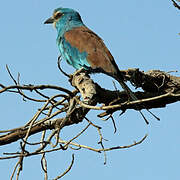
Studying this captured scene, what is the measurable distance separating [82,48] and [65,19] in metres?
1.07

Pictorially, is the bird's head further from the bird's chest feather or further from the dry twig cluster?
the dry twig cluster

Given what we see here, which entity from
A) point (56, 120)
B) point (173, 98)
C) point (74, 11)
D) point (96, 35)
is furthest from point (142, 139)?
point (74, 11)

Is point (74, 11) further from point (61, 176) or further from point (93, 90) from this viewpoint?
point (61, 176)

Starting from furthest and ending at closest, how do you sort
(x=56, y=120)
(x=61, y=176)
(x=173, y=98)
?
1. (x=173, y=98)
2. (x=56, y=120)
3. (x=61, y=176)

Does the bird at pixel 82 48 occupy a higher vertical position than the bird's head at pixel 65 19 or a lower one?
lower

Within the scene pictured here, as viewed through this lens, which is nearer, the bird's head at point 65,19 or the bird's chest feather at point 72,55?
the bird's chest feather at point 72,55

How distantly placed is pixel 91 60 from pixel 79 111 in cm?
137

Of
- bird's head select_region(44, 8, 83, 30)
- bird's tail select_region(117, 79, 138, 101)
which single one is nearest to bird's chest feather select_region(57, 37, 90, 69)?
bird's head select_region(44, 8, 83, 30)

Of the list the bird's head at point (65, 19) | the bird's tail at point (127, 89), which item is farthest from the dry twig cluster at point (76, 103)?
the bird's head at point (65, 19)

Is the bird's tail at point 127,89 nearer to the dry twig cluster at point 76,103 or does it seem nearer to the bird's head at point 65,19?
the dry twig cluster at point 76,103

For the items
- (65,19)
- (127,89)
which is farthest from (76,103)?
(65,19)

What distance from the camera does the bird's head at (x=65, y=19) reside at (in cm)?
537

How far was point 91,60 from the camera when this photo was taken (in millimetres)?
4309

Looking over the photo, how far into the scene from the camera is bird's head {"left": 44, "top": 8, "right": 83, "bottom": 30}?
5.37m
